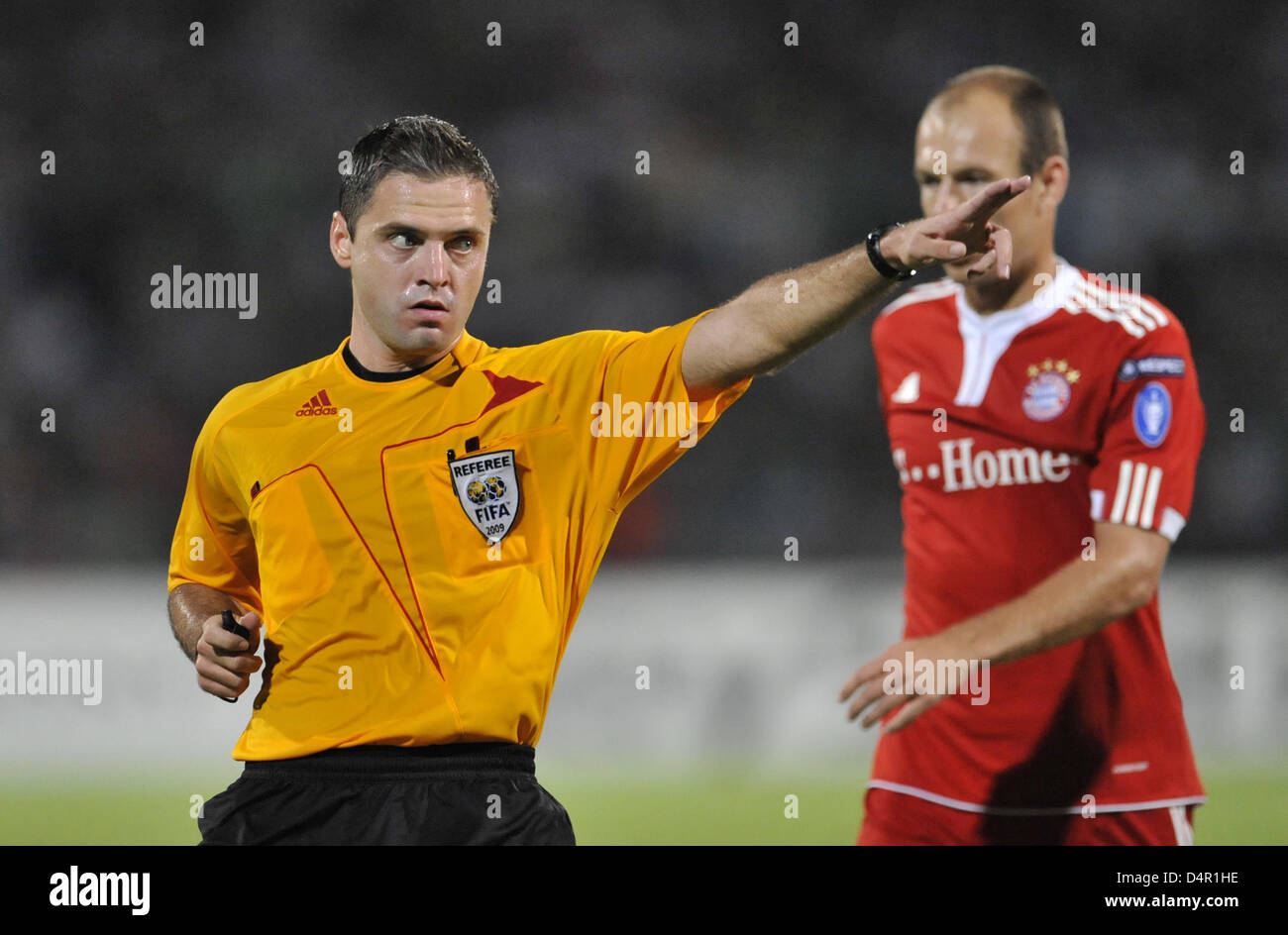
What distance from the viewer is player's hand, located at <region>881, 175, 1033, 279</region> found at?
7.43 ft

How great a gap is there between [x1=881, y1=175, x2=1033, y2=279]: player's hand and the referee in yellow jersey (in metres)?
0.15

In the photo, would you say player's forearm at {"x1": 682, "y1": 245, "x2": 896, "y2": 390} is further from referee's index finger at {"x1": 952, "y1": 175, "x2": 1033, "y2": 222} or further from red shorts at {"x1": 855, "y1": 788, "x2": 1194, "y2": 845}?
red shorts at {"x1": 855, "y1": 788, "x2": 1194, "y2": 845}

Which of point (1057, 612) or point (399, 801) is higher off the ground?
point (1057, 612)

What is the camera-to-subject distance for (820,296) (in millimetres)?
2406

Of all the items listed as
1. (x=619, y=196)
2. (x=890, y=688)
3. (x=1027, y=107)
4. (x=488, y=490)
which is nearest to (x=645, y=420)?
(x=488, y=490)

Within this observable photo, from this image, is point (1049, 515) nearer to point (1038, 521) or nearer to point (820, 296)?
point (1038, 521)

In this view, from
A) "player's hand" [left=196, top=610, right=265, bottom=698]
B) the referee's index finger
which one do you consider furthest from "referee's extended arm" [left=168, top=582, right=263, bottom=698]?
the referee's index finger

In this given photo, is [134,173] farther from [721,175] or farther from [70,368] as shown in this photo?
[721,175]

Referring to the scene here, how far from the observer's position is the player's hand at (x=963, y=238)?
2.26m

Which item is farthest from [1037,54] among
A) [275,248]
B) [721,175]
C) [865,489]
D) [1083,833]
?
[1083,833]

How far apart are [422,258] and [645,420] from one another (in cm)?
57

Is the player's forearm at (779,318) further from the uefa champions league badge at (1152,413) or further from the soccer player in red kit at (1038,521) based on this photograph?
the uefa champions league badge at (1152,413)

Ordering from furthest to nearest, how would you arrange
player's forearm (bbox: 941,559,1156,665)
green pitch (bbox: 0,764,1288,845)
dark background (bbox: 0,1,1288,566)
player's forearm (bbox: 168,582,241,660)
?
dark background (bbox: 0,1,1288,566) → green pitch (bbox: 0,764,1288,845) → player's forearm (bbox: 941,559,1156,665) → player's forearm (bbox: 168,582,241,660)

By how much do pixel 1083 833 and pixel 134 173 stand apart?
23.2 ft
